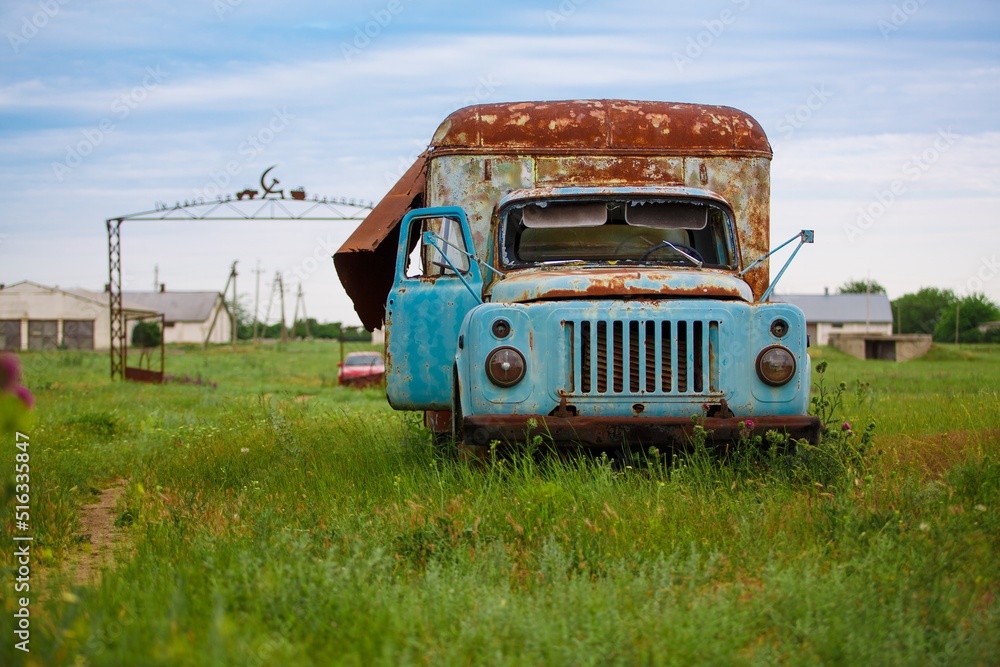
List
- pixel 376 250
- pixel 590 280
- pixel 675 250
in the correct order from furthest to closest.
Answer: pixel 376 250, pixel 675 250, pixel 590 280

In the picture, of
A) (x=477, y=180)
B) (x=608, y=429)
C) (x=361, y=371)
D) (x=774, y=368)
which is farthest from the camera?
(x=361, y=371)

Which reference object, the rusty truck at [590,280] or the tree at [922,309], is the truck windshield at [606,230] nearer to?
the rusty truck at [590,280]

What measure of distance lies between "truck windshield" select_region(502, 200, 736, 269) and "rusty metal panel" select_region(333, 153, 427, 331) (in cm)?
138

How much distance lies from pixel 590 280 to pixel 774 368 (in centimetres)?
123

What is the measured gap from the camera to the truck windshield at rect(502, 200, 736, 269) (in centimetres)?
735

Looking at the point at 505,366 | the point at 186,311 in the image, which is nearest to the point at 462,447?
the point at 505,366

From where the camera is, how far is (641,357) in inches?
240

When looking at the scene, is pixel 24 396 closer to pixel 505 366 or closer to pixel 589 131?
pixel 505 366

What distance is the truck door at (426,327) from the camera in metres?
7.20

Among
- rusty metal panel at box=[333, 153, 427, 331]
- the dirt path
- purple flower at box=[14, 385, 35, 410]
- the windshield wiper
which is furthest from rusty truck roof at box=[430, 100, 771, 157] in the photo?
purple flower at box=[14, 385, 35, 410]

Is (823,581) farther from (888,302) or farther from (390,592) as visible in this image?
(888,302)

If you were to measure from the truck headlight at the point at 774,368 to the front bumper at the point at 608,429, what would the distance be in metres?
0.33

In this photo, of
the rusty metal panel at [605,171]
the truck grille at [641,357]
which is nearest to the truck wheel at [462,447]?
the truck grille at [641,357]

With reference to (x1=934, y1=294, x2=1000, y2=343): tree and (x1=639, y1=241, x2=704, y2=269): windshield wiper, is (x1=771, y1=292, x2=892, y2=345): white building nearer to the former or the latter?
(x1=934, y1=294, x2=1000, y2=343): tree
